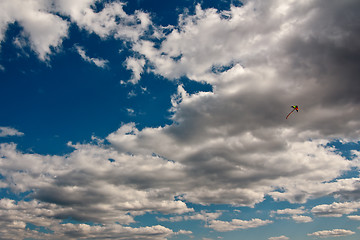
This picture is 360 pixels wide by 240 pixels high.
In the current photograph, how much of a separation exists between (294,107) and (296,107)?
145 cm

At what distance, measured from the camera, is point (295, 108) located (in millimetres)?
139375

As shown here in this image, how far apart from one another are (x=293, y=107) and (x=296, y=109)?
7.25 ft

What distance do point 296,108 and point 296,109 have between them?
788 mm

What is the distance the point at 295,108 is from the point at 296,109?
0.87 m

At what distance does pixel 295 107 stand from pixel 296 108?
92 cm

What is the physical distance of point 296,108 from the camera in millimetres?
139500

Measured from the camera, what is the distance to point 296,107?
140250 millimetres

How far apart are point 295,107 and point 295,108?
38.7 inches

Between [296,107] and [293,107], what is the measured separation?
1945 mm

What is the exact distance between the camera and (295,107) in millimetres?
140000

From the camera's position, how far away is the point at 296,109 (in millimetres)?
139125

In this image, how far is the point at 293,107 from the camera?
140250 mm

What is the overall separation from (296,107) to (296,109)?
186 cm
